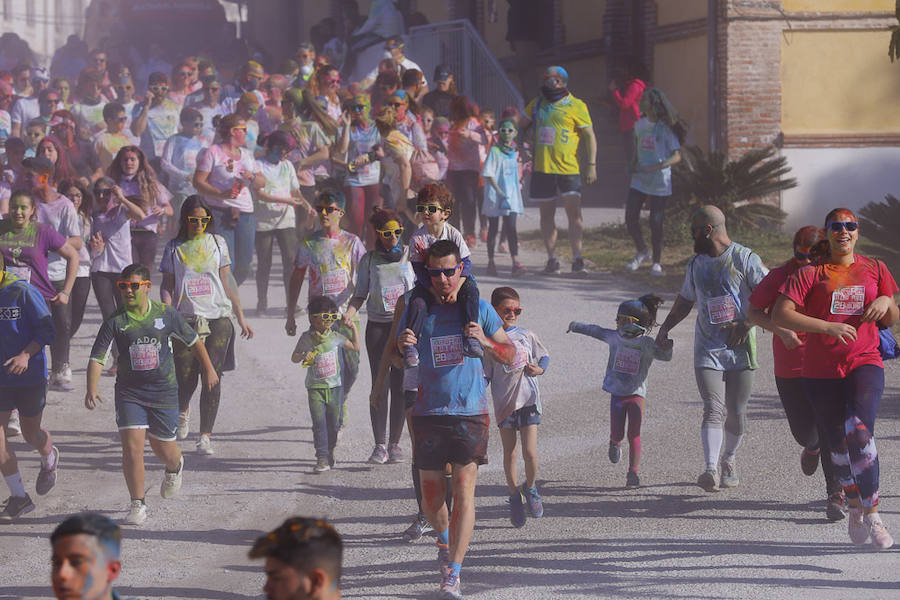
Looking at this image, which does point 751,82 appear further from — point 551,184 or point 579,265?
point 551,184

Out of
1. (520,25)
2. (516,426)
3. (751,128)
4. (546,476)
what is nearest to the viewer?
(516,426)

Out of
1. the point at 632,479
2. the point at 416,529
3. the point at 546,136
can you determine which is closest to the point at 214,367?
the point at 416,529

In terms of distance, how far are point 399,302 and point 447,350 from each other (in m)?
0.97

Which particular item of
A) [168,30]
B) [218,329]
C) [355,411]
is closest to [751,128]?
[355,411]

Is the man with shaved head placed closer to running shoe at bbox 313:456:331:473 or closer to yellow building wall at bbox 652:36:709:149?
running shoe at bbox 313:456:331:473

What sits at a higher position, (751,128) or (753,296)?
(751,128)

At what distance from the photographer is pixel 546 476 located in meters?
9.64

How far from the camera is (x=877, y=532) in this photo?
7480mm

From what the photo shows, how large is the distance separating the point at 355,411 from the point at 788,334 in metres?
4.75

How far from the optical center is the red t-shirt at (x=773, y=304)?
8.09m

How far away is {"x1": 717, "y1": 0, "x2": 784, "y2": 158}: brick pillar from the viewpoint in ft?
68.1

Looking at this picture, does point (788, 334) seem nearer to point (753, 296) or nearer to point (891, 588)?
point (753, 296)

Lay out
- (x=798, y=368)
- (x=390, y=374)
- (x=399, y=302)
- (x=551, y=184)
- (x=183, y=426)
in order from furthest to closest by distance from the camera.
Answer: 1. (x=551, y=184)
2. (x=183, y=426)
3. (x=390, y=374)
4. (x=798, y=368)
5. (x=399, y=302)

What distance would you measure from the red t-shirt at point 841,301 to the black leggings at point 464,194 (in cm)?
966
